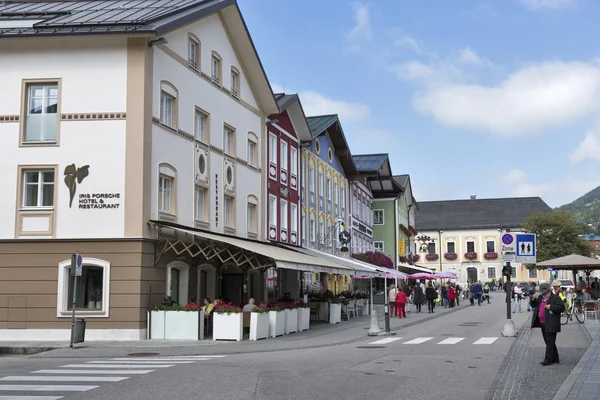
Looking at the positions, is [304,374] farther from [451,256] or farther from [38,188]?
[451,256]

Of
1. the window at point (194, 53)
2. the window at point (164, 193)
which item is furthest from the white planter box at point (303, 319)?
the window at point (194, 53)

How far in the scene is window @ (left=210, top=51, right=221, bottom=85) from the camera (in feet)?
92.3

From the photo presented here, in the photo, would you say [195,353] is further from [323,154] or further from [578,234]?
[578,234]

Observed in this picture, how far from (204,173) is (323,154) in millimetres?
18554

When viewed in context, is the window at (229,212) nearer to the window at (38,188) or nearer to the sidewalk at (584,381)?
the window at (38,188)

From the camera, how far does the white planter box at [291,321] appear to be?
966 inches

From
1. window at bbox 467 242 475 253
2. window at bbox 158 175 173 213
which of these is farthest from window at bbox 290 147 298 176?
window at bbox 467 242 475 253

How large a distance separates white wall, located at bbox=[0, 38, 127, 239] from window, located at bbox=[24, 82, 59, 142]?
32 centimetres

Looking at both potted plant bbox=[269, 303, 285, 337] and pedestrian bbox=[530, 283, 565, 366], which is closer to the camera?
pedestrian bbox=[530, 283, 565, 366]

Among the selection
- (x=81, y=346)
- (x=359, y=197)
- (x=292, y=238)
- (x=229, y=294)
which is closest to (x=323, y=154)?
(x=292, y=238)

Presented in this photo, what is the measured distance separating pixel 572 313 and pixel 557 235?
45391 mm

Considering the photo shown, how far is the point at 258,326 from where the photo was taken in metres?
22.0

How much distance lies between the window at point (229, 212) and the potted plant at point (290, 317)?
17.4ft

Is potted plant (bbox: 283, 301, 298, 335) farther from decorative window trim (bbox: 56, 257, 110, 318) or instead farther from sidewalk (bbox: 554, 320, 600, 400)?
sidewalk (bbox: 554, 320, 600, 400)
